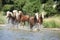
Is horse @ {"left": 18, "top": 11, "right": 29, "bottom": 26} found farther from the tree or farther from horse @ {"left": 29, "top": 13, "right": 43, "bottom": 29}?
the tree

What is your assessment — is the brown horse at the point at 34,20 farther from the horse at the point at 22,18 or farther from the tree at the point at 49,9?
the tree at the point at 49,9

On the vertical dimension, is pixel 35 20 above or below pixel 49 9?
above

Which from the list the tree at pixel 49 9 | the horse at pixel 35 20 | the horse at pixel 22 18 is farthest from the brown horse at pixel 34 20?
the tree at pixel 49 9

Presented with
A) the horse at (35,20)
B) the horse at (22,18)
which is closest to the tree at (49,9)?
the horse at (22,18)

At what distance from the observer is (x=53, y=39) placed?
1597cm

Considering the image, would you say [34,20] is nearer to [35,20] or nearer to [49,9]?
[35,20]

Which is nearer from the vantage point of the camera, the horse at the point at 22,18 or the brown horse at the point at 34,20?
the brown horse at the point at 34,20

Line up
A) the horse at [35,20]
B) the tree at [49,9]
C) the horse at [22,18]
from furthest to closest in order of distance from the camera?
the tree at [49,9] < the horse at [22,18] < the horse at [35,20]

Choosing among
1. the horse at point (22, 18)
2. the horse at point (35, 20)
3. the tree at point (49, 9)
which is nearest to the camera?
the horse at point (35, 20)

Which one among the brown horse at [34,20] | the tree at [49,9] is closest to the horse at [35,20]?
the brown horse at [34,20]

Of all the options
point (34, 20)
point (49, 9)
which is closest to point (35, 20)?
point (34, 20)

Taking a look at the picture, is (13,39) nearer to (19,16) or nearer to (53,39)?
(53,39)

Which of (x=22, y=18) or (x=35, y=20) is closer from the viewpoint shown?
(x=35, y=20)

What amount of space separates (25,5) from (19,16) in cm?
707
